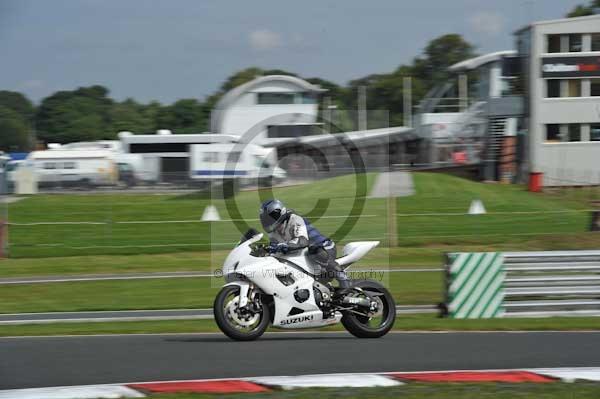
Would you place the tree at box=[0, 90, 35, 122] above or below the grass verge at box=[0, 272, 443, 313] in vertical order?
above

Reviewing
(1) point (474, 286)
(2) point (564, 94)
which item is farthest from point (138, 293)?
(2) point (564, 94)

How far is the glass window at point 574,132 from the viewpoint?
4234cm

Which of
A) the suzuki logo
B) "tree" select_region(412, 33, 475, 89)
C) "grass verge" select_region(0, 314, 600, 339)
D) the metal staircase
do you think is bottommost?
A: "grass verge" select_region(0, 314, 600, 339)

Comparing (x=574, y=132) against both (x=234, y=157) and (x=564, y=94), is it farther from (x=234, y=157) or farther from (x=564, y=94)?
(x=234, y=157)

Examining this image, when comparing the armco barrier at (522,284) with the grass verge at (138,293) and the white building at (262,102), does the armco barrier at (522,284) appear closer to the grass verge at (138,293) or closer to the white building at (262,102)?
the grass verge at (138,293)

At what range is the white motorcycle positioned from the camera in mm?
9820

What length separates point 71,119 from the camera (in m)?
79.7

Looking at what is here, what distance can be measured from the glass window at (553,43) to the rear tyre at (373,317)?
117 ft

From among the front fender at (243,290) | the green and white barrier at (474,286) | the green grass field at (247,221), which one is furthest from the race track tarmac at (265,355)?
the green grass field at (247,221)

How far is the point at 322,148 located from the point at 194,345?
69.8ft

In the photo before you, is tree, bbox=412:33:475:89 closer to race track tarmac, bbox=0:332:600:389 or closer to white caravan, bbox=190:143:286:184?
white caravan, bbox=190:143:286:184

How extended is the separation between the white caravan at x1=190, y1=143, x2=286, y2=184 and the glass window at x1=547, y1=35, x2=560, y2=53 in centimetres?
1661

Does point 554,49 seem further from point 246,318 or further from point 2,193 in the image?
point 246,318

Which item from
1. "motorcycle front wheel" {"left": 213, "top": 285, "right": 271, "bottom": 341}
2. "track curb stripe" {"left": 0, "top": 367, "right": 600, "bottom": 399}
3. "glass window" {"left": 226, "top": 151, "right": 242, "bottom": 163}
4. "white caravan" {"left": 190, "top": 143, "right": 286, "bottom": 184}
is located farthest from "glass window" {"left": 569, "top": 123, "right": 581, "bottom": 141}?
"track curb stripe" {"left": 0, "top": 367, "right": 600, "bottom": 399}
